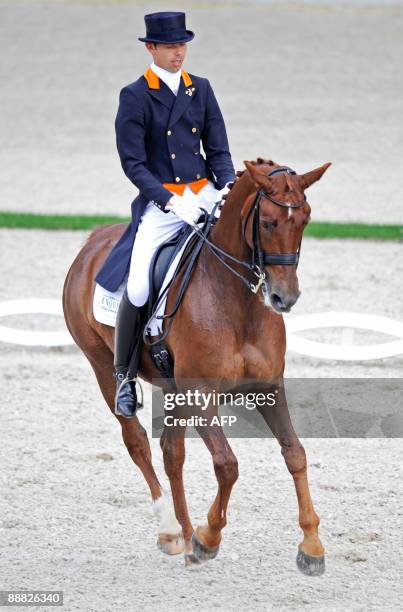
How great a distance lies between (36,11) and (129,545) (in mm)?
18728

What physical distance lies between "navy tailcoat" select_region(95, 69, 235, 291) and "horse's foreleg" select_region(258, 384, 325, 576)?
1.18 m

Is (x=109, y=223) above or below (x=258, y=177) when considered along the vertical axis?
below

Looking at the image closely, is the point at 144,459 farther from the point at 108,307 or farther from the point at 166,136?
the point at 166,136

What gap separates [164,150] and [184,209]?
41 cm

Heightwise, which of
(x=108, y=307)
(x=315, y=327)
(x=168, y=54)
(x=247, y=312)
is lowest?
(x=315, y=327)

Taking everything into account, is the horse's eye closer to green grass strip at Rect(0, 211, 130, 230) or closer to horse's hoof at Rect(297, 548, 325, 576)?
horse's hoof at Rect(297, 548, 325, 576)

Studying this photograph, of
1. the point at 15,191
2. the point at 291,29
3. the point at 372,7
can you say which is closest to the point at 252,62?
the point at 291,29

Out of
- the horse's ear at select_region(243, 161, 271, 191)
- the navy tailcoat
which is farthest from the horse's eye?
the navy tailcoat

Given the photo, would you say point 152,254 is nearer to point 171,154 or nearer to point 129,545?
point 171,154

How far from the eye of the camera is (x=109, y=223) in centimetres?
1293

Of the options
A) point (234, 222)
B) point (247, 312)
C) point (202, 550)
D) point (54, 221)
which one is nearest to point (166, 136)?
point (234, 222)

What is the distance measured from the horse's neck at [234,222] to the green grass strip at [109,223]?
24.8 feet

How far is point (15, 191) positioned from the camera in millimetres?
15734

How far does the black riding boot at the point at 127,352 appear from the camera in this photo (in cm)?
577
